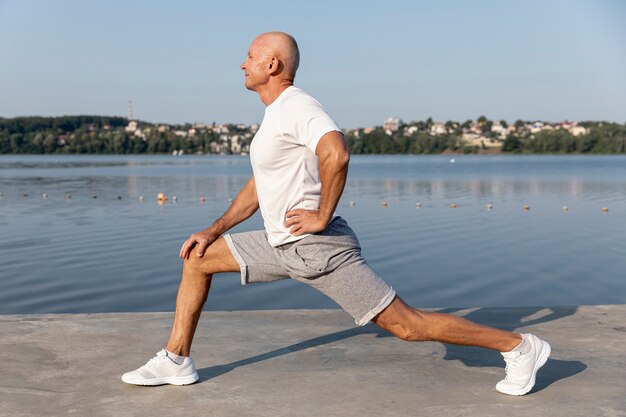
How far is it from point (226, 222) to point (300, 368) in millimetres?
1039

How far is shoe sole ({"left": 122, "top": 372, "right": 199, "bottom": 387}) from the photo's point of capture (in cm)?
466

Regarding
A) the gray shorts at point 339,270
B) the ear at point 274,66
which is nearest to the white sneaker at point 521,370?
the gray shorts at point 339,270

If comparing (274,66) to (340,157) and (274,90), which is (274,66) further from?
(340,157)

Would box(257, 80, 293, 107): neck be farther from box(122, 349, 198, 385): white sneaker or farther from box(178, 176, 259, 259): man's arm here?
box(122, 349, 198, 385): white sneaker

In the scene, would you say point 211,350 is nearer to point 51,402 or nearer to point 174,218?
point 51,402

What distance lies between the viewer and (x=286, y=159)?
4297 millimetres

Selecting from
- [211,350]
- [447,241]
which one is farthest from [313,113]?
[447,241]

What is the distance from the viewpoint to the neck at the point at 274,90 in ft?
14.6

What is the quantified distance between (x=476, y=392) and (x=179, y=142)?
19230cm

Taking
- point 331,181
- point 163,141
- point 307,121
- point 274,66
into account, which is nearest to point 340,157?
point 331,181

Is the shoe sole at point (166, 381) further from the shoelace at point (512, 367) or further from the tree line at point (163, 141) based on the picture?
the tree line at point (163, 141)

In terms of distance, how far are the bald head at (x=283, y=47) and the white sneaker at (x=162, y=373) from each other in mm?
1778

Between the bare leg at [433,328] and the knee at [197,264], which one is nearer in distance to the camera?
the bare leg at [433,328]

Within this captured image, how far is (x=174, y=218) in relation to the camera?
23.0 metres
